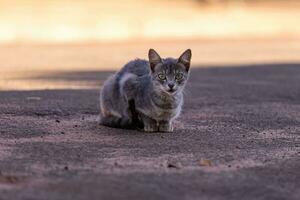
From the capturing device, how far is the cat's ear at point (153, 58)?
34.1 ft

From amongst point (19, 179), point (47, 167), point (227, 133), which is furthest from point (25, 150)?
point (227, 133)

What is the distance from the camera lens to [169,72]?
10328 millimetres

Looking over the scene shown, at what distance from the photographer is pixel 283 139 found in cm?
1051

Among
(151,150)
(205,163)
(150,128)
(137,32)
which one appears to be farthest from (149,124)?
(137,32)

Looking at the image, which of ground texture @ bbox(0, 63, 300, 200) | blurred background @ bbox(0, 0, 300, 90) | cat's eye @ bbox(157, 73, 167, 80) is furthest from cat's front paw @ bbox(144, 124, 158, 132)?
blurred background @ bbox(0, 0, 300, 90)

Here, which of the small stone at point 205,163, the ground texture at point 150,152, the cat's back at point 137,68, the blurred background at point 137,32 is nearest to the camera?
the ground texture at point 150,152

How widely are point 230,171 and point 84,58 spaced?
18526 mm

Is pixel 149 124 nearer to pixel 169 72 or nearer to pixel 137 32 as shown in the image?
pixel 169 72

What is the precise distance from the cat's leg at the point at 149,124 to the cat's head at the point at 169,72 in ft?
1.54

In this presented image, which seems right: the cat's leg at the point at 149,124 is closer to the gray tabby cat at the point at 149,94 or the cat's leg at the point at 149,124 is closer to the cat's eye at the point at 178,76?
the gray tabby cat at the point at 149,94

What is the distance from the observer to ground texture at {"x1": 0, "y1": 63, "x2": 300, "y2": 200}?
7279 mm

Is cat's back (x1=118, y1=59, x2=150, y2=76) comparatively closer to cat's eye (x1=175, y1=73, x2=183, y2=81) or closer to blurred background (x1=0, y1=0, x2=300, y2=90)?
cat's eye (x1=175, y1=73, x2=183, y2=81)

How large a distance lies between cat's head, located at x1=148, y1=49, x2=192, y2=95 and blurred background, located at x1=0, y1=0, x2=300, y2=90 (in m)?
9.39

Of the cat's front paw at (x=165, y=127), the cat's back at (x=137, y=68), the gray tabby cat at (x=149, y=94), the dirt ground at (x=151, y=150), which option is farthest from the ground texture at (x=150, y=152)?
the cat's back at (x=137, y=68)
